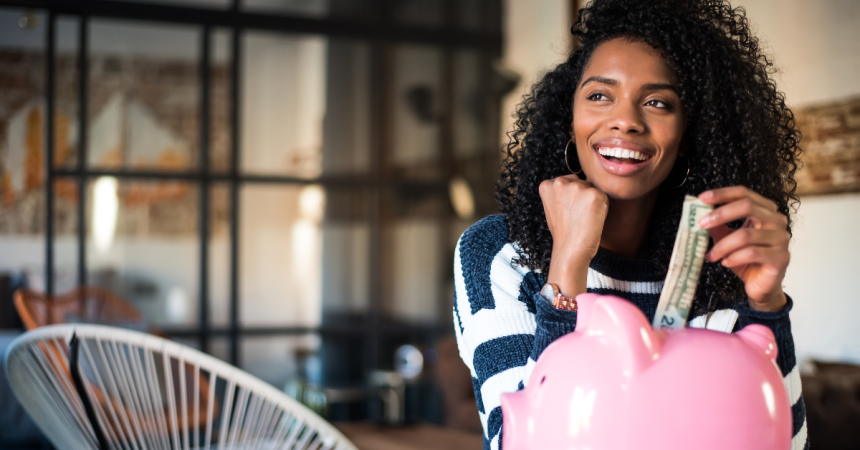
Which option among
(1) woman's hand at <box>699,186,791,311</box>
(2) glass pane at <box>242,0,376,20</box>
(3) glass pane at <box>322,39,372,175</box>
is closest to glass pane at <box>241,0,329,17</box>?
(2) glass pane at <box>242,0,376,20</box>

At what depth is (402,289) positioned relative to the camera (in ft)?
16.4

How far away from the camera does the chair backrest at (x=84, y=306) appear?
12.7ft

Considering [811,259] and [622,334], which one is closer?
[622,334]

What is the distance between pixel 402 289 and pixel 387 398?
750 millimetres

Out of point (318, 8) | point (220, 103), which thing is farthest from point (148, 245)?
point (318, 8)

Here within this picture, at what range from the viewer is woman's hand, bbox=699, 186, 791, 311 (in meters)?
0.62

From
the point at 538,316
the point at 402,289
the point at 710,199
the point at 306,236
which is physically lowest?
the point at 402,289

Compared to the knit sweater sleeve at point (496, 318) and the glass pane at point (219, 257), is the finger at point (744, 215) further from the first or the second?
the glass pane at point (219, 257)

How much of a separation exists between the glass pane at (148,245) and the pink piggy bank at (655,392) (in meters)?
4.35

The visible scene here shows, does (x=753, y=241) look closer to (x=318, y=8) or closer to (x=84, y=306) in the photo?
(x=84, y=306)

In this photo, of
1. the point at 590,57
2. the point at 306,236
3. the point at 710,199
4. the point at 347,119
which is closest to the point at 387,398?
the point at 306,236

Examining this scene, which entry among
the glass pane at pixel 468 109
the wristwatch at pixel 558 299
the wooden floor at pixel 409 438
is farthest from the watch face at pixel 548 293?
the glass pane at pixel 468 109

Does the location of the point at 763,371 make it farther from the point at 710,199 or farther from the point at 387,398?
the point at 387,398

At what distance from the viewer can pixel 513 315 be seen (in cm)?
89
